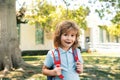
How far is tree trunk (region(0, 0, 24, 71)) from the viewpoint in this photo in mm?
10875

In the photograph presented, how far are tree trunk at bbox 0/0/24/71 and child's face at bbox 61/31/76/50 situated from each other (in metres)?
7.62

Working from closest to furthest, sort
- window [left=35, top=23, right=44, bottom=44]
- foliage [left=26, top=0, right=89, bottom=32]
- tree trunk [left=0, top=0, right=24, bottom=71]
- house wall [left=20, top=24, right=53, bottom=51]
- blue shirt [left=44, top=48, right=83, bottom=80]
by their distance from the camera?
1. blue shirt [left=44, top=48, right=83, bottom=80]
2. tree trunk [left=0, top=0, right=24, bottom=71]
3. foliage [left=26, top=0, right=89, bottom=32]
4. house wall [left=20, top=24, right=53, bottom=51]
5. window [left=35, top=23, right=44, bottom=44]

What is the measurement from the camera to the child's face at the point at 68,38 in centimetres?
335

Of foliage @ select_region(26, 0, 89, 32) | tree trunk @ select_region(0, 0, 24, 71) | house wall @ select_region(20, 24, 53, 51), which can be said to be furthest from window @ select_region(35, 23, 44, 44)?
tree trunk @ select_region(0, 0, 24, 71)

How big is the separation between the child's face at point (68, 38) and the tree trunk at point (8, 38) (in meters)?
7.62

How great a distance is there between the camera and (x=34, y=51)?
2731 centimetres

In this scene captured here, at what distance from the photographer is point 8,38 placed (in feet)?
36.3

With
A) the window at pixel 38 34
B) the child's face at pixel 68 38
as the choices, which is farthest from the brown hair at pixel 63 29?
the window at pixel 38 34

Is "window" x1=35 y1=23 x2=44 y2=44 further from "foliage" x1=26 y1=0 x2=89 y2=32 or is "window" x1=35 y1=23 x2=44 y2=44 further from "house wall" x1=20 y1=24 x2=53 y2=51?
"foliage" x1=26 y1=0 x2=89 y2=32

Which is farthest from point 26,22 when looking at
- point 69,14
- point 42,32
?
point 69,14

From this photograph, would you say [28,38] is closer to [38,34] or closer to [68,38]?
[38,34]

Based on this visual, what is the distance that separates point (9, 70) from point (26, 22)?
16415 millimetres

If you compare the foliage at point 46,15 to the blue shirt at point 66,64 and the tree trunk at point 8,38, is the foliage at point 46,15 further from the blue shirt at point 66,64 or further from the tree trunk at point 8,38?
the blue shirt at point 66,64

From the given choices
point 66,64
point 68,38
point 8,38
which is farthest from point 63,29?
point 8,38
